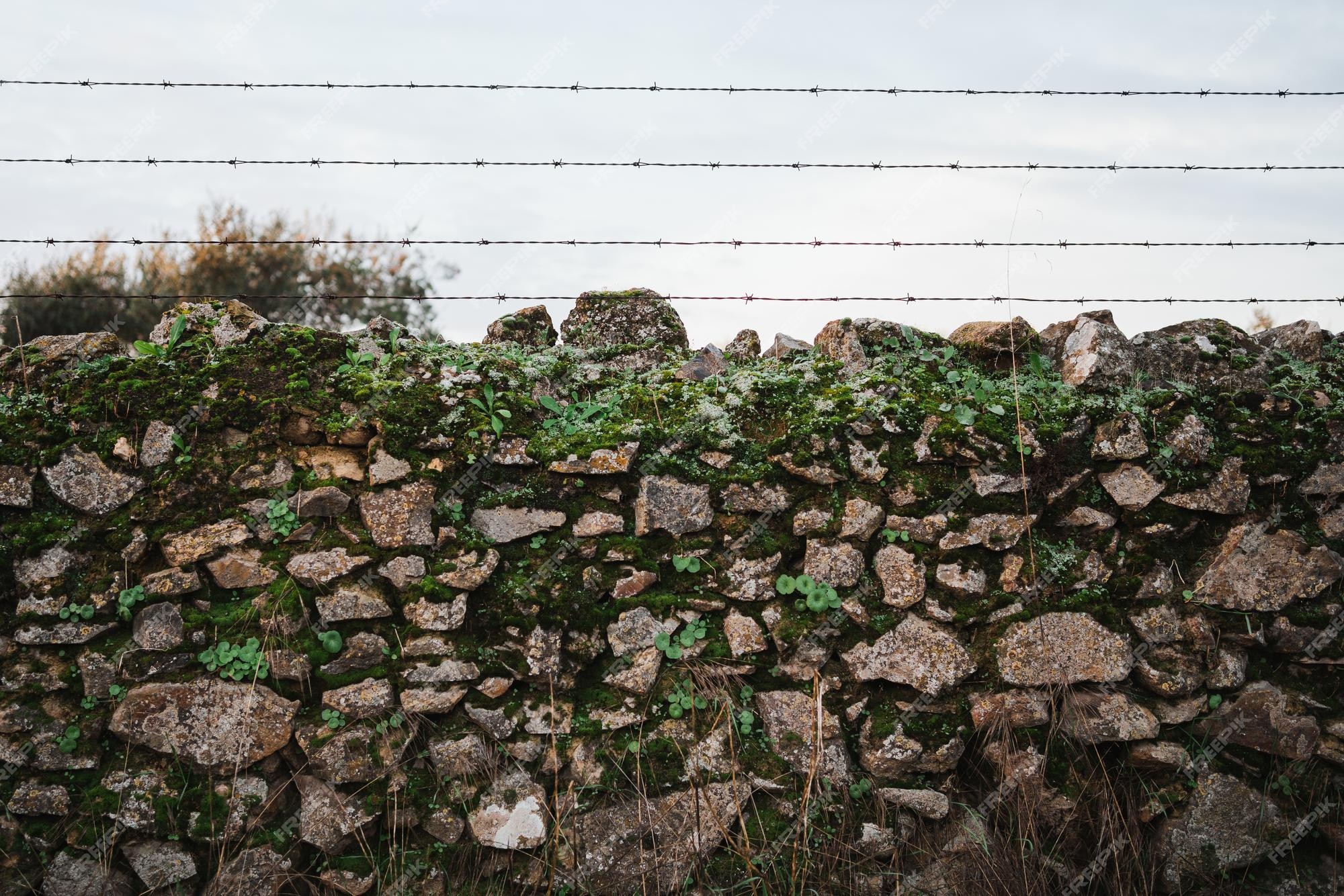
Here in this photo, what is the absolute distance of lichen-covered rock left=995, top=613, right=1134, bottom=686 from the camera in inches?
132

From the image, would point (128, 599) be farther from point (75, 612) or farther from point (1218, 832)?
point (1218, 832)

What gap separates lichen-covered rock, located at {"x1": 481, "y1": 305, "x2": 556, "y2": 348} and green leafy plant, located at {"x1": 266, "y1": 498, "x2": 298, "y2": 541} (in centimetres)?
139

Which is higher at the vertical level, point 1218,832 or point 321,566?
point 321,566

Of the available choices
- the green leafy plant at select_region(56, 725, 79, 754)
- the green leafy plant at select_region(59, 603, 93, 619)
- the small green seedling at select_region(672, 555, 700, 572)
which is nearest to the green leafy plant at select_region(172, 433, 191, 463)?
the green leafy plant at select_region(59, 603, 93, 619)

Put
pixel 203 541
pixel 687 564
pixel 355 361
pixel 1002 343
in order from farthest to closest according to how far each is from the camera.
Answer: pixel 1002 343 < pixel 355 361 < pixel 687 564 < pixel 203 541

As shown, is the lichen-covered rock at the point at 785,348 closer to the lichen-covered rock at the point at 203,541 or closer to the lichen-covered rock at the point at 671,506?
the lichen-covered rock at the point at 671,506

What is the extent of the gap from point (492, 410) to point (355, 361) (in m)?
0.69

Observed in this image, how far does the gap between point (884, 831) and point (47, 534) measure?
359cm

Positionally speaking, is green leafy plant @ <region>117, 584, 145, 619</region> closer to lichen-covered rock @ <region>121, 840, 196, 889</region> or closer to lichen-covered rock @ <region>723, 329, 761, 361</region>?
lichen-covered rock @ <region>121, 840, 196, 889</region>

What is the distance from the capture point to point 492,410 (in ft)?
11.6

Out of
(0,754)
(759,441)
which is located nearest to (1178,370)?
(759,441)

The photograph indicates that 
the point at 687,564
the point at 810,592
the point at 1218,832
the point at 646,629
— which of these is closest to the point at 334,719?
the point at 646,629

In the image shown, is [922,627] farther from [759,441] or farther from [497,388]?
[497,388]

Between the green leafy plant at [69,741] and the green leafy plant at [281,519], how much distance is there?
1.02m
